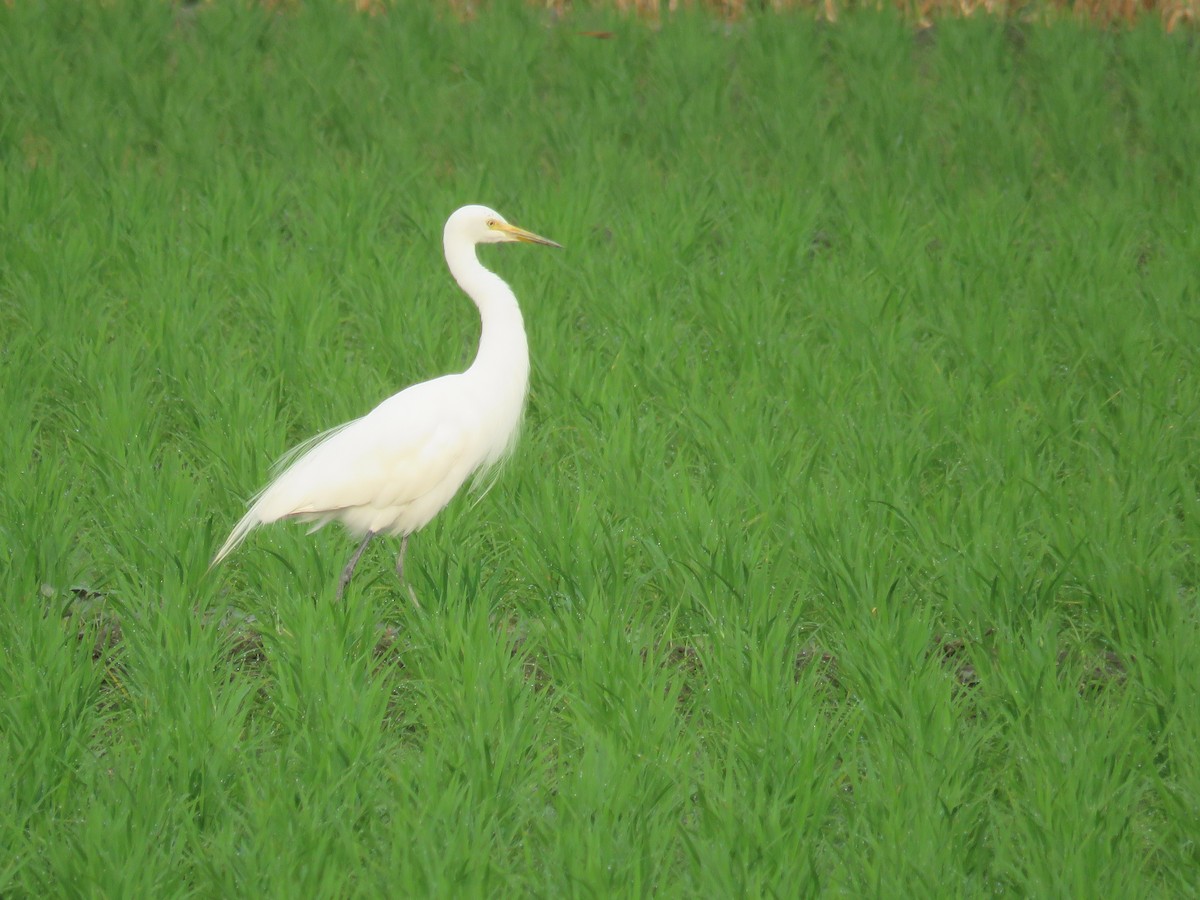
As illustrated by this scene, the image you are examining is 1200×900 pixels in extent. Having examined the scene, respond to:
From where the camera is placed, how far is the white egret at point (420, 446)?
129 inches

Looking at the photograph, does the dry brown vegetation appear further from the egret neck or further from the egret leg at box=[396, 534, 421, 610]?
the egret leg at box=[396, 534, 421, 610]

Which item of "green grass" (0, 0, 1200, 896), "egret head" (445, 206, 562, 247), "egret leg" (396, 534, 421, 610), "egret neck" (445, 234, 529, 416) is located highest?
"egret head" (445, 206, 562, 247)

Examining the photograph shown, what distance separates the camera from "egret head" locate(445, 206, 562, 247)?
3648 millimetres

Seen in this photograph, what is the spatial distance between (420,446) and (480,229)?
0.65 metres

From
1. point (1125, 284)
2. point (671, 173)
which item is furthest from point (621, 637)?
point (671, 173)

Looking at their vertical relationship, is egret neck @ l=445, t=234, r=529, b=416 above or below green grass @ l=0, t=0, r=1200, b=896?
above

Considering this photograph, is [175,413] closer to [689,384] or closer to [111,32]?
[689,384]

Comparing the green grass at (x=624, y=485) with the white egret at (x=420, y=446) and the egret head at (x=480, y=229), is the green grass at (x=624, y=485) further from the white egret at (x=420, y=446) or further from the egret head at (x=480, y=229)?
the egret head at (x=480, y=229)

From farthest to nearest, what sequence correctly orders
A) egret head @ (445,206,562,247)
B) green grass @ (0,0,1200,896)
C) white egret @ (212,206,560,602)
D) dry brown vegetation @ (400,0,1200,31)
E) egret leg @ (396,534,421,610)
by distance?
dry brown vegetation @ (400,0,1200,31) < egret head @ (445,206,562,247) < white egret @ (212,206,560,602) < egret leg @ (396,534,421,610) < green grass @ (0,0,1200,896)

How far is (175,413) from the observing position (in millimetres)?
4082

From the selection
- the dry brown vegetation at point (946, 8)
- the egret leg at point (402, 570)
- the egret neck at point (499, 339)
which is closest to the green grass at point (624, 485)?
the egret leg at point (402, 570)

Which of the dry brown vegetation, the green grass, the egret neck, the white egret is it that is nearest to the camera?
the green grass

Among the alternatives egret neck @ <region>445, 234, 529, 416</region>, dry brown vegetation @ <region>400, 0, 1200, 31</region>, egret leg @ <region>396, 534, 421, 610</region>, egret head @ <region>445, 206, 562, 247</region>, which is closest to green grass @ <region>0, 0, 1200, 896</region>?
egret leg @ <region>396, 534, 421, 610</region>

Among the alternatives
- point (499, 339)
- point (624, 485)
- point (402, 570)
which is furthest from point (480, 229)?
point (402, 570)
